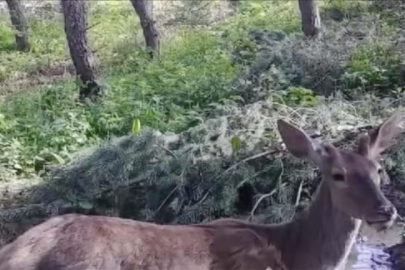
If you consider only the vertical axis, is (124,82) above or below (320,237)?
below

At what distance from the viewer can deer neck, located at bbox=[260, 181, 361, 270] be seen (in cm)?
685

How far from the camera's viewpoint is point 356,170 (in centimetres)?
662

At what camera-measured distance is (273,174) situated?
9625 mm

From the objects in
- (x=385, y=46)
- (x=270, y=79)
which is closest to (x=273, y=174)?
(x=270, y=79)

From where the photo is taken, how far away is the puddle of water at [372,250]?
345 inches

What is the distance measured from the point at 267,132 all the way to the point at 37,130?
3.47 meters

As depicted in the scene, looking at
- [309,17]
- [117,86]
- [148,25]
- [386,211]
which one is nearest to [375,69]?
[117,86]

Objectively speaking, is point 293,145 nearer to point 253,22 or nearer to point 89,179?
point 89,179

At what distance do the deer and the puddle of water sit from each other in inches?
68.7

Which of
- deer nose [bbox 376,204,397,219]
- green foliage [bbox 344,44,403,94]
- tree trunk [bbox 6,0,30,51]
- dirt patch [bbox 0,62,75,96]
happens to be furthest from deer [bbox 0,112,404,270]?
tree trunk [bbox 6,0,30,51]

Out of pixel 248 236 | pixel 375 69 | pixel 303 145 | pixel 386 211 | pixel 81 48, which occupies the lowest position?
pixel 375 69

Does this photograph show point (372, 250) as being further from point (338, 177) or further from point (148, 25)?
point (148, 25)

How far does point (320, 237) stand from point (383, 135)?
0.82 metres

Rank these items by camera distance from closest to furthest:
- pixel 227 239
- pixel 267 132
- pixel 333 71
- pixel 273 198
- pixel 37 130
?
pixel 227 239
pixel 273 198
pixel 267 132
pixel 37 130
pixel 333 71
